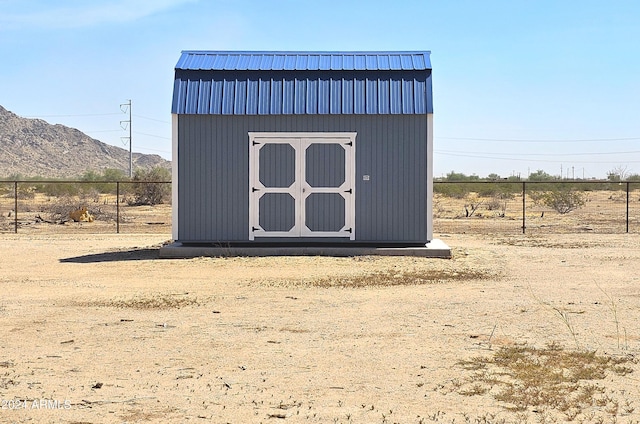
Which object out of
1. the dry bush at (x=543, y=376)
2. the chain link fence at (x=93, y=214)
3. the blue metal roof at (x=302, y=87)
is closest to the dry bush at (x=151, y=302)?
the dry bush at (x=543, y=376)

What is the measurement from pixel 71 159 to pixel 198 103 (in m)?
106

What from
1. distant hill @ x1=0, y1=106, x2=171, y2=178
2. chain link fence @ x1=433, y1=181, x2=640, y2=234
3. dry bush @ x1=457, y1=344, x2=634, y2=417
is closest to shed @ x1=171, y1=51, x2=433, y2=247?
chain link fence @ x1=433, y1=181, x2=640, y2=234

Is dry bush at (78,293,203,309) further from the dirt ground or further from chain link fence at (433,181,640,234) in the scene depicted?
chain link fence at (433,181,640,234)

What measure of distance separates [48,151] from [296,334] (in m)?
115

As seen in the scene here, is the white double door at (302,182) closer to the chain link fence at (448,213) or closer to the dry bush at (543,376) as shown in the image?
the chain link fence at (448,213)

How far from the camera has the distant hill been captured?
11025 cm

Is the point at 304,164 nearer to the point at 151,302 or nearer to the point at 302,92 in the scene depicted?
the point at 302,92

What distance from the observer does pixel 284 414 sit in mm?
6477

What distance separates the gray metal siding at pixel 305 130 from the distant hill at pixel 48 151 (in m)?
92.2

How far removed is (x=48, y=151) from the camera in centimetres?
11769

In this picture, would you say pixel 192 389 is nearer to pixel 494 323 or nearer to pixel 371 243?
pixel 494 323

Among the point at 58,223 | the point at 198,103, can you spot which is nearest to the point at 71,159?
the point at 58,223

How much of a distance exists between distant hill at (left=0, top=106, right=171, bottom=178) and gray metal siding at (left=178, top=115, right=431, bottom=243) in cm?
9223

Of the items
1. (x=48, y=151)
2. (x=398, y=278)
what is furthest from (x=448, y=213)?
(x=48, y=151)
